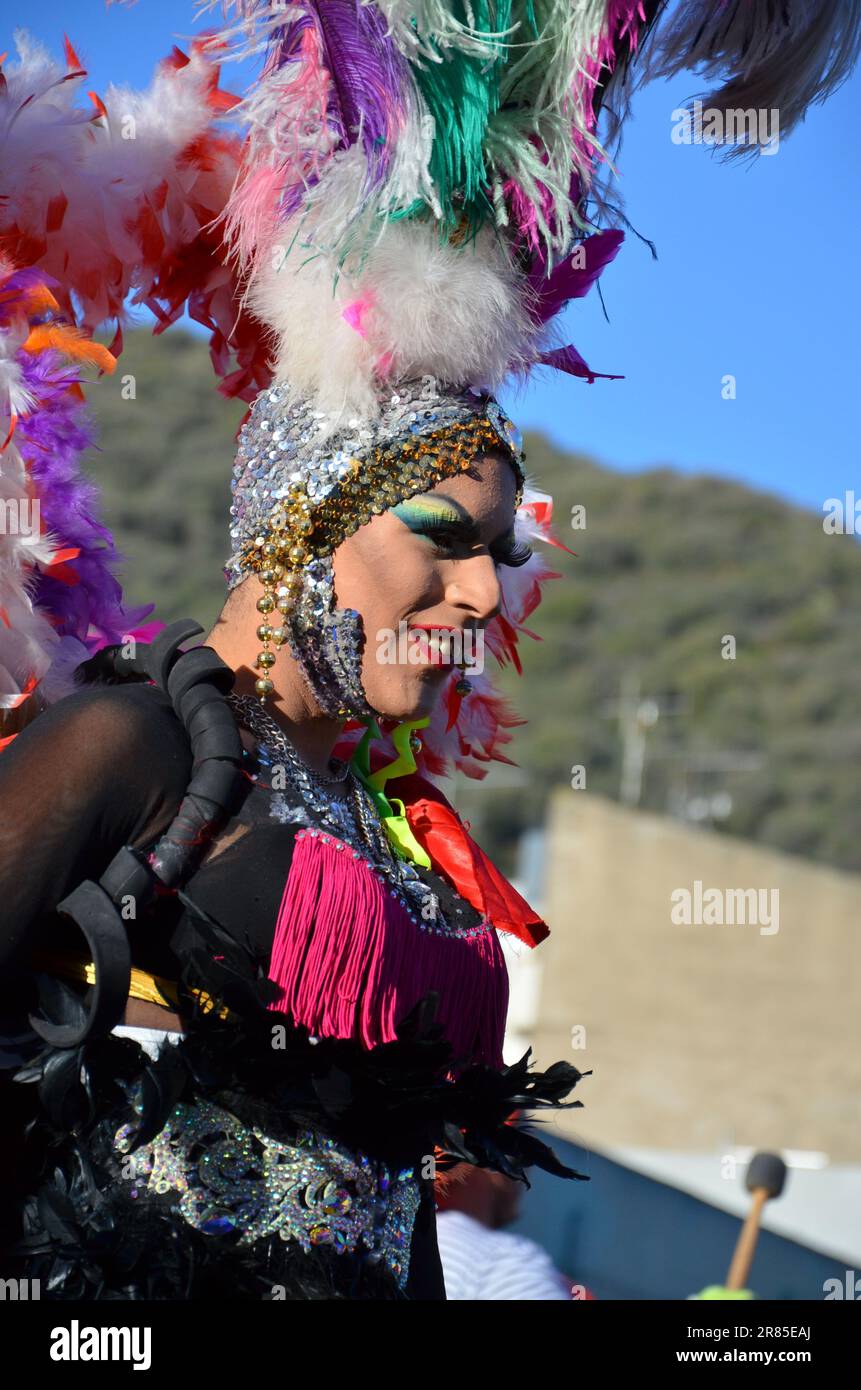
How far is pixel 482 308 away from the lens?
7.89 feet

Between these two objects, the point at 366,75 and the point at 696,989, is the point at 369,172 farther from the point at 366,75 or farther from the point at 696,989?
the point at 696,989

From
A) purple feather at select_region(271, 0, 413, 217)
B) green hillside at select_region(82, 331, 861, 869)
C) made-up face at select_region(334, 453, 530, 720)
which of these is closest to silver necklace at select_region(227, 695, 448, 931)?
made-up face at select_region(334, 453, 530, 720)

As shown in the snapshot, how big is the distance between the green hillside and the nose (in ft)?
87.2

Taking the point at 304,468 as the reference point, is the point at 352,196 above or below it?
above

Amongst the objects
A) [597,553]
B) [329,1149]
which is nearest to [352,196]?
[329,1149]

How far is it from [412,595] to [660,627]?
162 feet

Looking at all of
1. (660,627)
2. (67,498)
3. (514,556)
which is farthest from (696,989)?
(660,627)

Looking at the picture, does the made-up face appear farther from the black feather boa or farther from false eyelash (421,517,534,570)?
the black feather boa

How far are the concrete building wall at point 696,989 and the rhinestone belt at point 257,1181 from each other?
1675 centimetres

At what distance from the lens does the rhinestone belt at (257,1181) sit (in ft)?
6.87

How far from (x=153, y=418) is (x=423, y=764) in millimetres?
41320

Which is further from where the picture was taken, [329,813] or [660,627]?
[660,627]

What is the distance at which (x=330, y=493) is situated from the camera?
2.38 m
